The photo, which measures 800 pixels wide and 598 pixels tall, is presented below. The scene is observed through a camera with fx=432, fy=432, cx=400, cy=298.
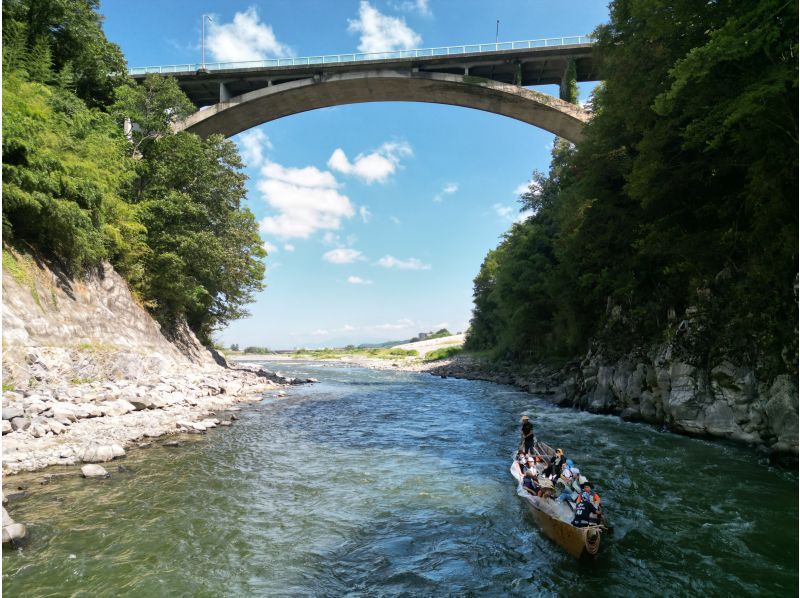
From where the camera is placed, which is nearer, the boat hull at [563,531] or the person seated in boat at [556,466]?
the boat hull at [563,531]

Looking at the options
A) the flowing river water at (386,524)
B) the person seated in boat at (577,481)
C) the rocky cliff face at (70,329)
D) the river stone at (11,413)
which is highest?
the rocky cliff face at (70,329)

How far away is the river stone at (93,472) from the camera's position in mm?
10141

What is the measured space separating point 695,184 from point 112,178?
25741mm

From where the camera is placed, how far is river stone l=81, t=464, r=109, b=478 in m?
10.1

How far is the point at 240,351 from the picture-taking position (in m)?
110

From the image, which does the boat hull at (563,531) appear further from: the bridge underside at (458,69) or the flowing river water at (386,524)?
the bridge underside at (458,69)

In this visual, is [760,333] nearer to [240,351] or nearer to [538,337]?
[538,337]

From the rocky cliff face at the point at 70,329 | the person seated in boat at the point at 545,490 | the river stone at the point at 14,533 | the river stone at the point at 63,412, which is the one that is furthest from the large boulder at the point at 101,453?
the person seated in boat at the point at 545,490

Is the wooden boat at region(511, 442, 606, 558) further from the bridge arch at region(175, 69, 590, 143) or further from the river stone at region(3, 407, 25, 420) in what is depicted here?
the bridge arch at region(175, 69, 590, 143)

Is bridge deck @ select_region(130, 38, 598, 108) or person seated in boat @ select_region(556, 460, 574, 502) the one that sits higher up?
bridge deck @ select_region(130, 38, 598, 108)


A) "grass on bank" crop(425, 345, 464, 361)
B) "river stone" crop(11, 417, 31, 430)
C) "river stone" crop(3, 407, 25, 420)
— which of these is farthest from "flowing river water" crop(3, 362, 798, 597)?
"grass on bank" crop(425, 345, 464, 361)

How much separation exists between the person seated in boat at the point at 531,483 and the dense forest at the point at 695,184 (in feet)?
24.1

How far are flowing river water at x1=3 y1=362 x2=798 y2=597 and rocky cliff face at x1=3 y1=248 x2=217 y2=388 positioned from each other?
625cm

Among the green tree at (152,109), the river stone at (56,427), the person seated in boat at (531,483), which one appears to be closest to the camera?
the person seated in boat at (531,483)
